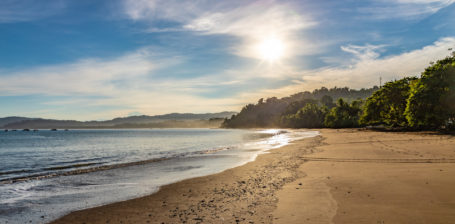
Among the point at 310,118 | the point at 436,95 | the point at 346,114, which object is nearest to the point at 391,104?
the point at 436,95

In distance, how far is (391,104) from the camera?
6462 cm

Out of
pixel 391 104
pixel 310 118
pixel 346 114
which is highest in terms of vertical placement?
pixel 391 104

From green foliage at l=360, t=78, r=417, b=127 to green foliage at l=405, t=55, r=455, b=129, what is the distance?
1426cm

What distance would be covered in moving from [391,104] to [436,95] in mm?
23182

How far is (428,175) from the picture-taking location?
11.5 meters

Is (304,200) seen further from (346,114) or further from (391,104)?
(346,114)

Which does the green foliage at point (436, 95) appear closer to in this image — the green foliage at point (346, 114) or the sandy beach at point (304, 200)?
the sandy beach at point (304, 200)

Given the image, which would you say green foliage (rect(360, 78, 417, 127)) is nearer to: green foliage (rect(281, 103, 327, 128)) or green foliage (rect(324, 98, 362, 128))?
green foliage (rect(324, 98, 362, 128))

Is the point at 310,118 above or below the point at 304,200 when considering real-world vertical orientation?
above

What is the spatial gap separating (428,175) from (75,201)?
14.8 metres

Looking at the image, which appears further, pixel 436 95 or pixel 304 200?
pixel 436 95

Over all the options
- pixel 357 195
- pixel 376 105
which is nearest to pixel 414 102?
pixel 376 105

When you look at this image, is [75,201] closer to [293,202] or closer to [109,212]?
[109,212]

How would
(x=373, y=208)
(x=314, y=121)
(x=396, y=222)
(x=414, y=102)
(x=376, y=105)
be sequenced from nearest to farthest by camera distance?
(x=396, y=222) < (x=373, y=208) < (x=414, y=102) < (x=376, y=105) < (x=314, y=121)
